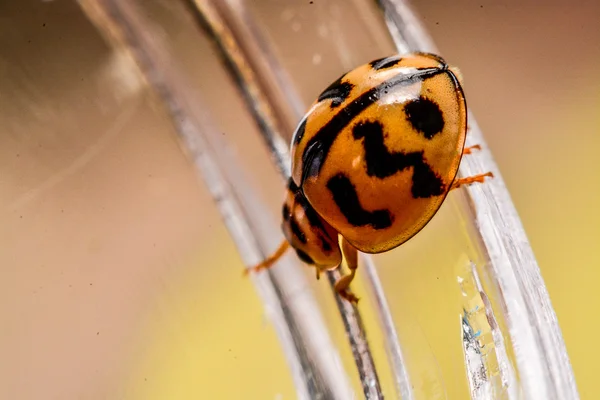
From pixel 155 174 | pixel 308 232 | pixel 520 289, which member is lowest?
pixel 520 289

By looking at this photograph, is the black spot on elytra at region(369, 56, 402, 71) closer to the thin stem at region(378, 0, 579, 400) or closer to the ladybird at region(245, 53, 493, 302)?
the ladybird at region(245, 53, 493, 302)

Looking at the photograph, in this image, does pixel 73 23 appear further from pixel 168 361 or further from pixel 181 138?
pixel 168 361

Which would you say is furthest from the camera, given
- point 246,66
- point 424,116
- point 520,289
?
point 246,66

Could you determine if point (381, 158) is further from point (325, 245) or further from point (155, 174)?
point (155, 174)

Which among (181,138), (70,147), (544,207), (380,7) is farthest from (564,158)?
(70,147)

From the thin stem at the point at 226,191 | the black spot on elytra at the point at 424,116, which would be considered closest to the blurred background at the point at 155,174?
the thin stem at the point at 226,191

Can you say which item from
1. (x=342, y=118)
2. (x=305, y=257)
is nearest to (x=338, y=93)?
(x=342, y=118)
